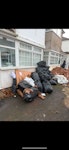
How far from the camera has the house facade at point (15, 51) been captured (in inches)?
146

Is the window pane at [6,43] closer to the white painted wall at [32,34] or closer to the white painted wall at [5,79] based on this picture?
the white painted wall at [32,34]

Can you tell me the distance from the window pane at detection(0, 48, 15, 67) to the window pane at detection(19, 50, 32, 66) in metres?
0.53

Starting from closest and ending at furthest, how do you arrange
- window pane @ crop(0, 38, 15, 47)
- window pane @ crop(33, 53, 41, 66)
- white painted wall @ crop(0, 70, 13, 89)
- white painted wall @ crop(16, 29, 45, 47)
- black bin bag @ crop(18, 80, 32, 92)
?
black bin bag @ crop(18, 80, 32, 92), window pane @ crop(0, 38, 15, 47), white painted wall @ crop(0, 70, 13, 89), white painted wall @ crop(16, 29, 45, 47), window pane @ crop(33, 53, 41, 66)

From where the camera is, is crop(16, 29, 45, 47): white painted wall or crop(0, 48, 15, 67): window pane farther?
crop(16, 29, 45, 47): white painted wall

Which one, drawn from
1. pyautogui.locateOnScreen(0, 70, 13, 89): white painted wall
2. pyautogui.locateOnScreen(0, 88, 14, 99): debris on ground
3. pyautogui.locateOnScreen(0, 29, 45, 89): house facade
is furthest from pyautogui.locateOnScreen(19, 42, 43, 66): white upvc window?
pyautogui.locateOnScreen(0, 88, 14, 99): debris on ground

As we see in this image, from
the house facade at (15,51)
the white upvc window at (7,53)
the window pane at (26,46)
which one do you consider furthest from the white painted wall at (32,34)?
the white upvc window at (7,53)

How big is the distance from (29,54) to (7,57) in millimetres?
1695

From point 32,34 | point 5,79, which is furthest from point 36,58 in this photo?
point 5,79

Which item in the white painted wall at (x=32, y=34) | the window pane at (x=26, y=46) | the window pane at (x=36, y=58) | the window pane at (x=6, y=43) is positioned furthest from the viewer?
the window pane at (x=36, y=58)

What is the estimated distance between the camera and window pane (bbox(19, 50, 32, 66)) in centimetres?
464

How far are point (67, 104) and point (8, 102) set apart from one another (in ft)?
6.37

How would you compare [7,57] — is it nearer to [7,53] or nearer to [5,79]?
[7,53]

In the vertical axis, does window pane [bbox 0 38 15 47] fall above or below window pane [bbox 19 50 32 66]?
above

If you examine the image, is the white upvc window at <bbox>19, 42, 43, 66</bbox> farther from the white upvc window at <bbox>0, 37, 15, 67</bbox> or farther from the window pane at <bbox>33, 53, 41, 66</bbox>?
the white upvc window at <bbox>0, 37, 15, 67</bbox>
